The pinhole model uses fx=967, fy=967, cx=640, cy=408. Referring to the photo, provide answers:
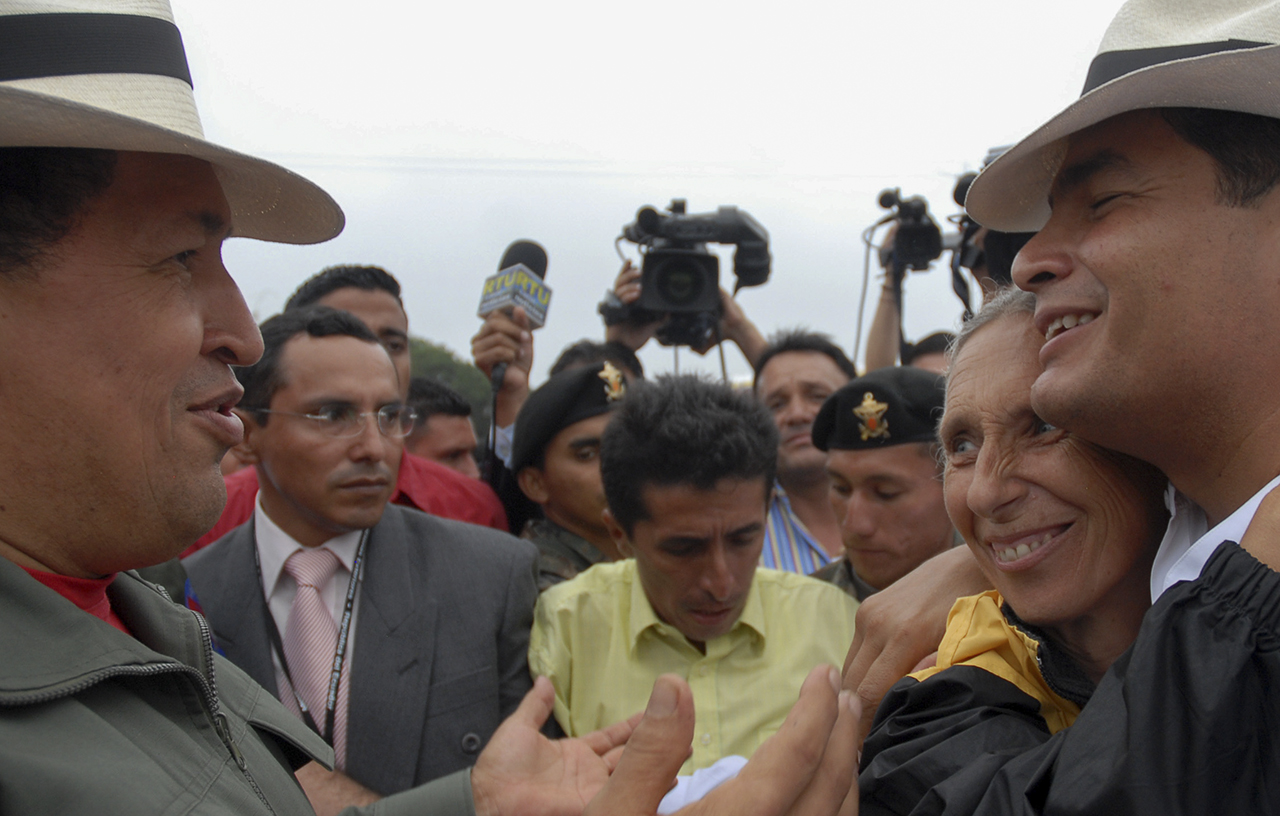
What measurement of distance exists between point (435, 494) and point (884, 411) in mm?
1985

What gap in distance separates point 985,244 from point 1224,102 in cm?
199

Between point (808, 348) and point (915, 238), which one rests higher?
point (915, 238)

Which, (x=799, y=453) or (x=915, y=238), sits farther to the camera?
(x=915, y=238)

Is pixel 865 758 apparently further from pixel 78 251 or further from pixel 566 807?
pixel 78 251

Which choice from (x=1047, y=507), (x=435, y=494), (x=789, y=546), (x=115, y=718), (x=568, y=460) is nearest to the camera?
(x=115, y=718)

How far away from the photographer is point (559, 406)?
4.06 m

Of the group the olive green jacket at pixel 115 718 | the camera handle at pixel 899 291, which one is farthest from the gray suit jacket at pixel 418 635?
the camera handle at pixel 899 291

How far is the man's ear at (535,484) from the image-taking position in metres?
4.11

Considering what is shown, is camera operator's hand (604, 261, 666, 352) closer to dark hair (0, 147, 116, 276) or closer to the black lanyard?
the black lanyard

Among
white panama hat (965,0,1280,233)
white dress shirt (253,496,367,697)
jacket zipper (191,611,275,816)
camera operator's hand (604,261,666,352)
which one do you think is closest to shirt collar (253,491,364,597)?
white dress shirt (253,496,367,697)

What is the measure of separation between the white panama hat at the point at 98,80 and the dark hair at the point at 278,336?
5.93ft

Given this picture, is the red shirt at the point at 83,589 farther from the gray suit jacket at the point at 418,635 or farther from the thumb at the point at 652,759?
the gray suit jacket at the point at 418,635

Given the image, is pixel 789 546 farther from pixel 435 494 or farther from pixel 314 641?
pixel 314 641

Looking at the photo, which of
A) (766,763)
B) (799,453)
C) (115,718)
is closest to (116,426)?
(115,718)
